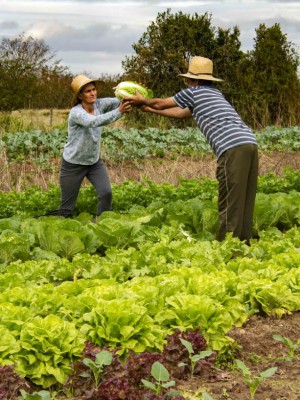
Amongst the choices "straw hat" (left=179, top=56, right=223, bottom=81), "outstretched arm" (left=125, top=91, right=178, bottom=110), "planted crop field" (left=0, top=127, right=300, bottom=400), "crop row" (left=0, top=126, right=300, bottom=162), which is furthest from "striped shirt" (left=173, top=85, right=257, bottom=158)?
"crop row" (left=0, top=126, right=300, bottom=162)

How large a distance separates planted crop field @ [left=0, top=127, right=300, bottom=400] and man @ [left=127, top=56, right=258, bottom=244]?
43 cm

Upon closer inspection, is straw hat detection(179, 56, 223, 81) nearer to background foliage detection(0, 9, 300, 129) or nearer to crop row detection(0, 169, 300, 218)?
crop row detection(0, 169, 300, 218)

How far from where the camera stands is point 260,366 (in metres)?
4.88

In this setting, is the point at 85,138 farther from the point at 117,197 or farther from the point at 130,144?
the point at 130,144

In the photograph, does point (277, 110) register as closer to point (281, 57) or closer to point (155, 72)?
point (281, 57)

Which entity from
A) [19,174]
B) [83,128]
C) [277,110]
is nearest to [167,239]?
[83,128]

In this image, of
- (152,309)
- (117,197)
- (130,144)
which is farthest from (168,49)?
(152,309)

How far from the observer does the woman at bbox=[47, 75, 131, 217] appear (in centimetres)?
875

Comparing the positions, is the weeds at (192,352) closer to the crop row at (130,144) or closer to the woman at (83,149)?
the woman at (83,149)

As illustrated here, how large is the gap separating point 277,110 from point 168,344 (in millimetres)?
17738

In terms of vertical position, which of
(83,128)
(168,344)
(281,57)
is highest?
(281,57)

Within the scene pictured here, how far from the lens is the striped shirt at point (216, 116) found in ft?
24.9

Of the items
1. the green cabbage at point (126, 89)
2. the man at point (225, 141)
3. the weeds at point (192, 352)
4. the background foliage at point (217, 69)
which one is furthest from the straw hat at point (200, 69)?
the background foliage at point (217, 69)

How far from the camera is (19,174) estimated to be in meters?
13.4
